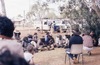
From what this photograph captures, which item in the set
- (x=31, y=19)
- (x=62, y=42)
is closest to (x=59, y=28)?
(x=31, y=19)

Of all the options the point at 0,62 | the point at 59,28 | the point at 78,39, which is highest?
the point at 0,62

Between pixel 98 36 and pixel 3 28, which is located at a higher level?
pixel 3 28

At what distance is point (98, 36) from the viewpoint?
1928 cm

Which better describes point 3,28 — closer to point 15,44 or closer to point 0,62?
point 15,44

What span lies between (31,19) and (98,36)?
31.7 metres

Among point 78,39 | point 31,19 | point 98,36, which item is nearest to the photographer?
point 78,39

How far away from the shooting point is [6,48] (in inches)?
79.1

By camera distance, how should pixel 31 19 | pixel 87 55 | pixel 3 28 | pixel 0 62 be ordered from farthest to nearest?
pixel 31 19
pixel 87 55
pixel 3 28
pixel 0 62

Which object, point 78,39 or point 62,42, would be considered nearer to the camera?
point 78,39

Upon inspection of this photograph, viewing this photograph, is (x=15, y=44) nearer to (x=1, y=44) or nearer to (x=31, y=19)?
(x=1, y=44)

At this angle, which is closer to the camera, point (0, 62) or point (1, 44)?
point (0, 62)

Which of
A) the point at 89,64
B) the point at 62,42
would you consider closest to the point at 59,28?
the point at 62,42

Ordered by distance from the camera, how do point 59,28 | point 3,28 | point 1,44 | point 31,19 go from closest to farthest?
1. point 1,44
2. point 3,28
3. point 59,28
4. point 31,19

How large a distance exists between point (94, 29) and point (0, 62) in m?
17.8
